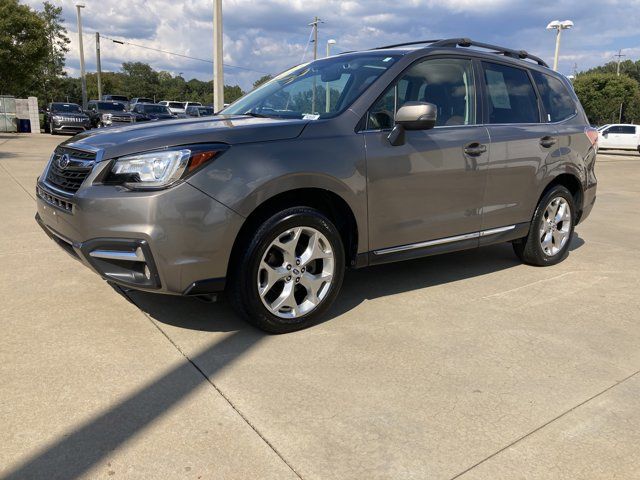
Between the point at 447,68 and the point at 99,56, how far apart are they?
42460 millimetres

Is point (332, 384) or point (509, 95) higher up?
point (509, 95)

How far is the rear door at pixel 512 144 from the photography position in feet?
14.9

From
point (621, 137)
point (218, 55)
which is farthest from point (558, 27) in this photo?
point (218, 55)

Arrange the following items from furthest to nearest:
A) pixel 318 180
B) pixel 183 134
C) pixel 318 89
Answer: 1. pixel 318 89
2. pixel 318 180
3. pixel 183 134

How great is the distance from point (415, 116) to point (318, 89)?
879 millimetres

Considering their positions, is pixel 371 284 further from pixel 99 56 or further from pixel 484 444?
pixel 99 56

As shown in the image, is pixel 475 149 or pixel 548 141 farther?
pixel 548 141

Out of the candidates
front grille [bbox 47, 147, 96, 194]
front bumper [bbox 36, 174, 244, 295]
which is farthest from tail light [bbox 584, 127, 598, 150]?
front grille [bbox 47, 147, 96, 194]

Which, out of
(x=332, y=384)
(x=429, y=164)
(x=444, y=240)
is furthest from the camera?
(x=444, y=240)

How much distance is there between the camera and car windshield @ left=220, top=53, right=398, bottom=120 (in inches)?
153

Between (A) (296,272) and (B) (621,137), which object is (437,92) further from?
(B) (621,137)

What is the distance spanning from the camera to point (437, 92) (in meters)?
4.24

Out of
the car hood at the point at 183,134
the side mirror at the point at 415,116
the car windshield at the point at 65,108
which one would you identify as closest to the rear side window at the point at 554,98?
the side mirror at the point at 415,116

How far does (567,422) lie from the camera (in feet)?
8.62
